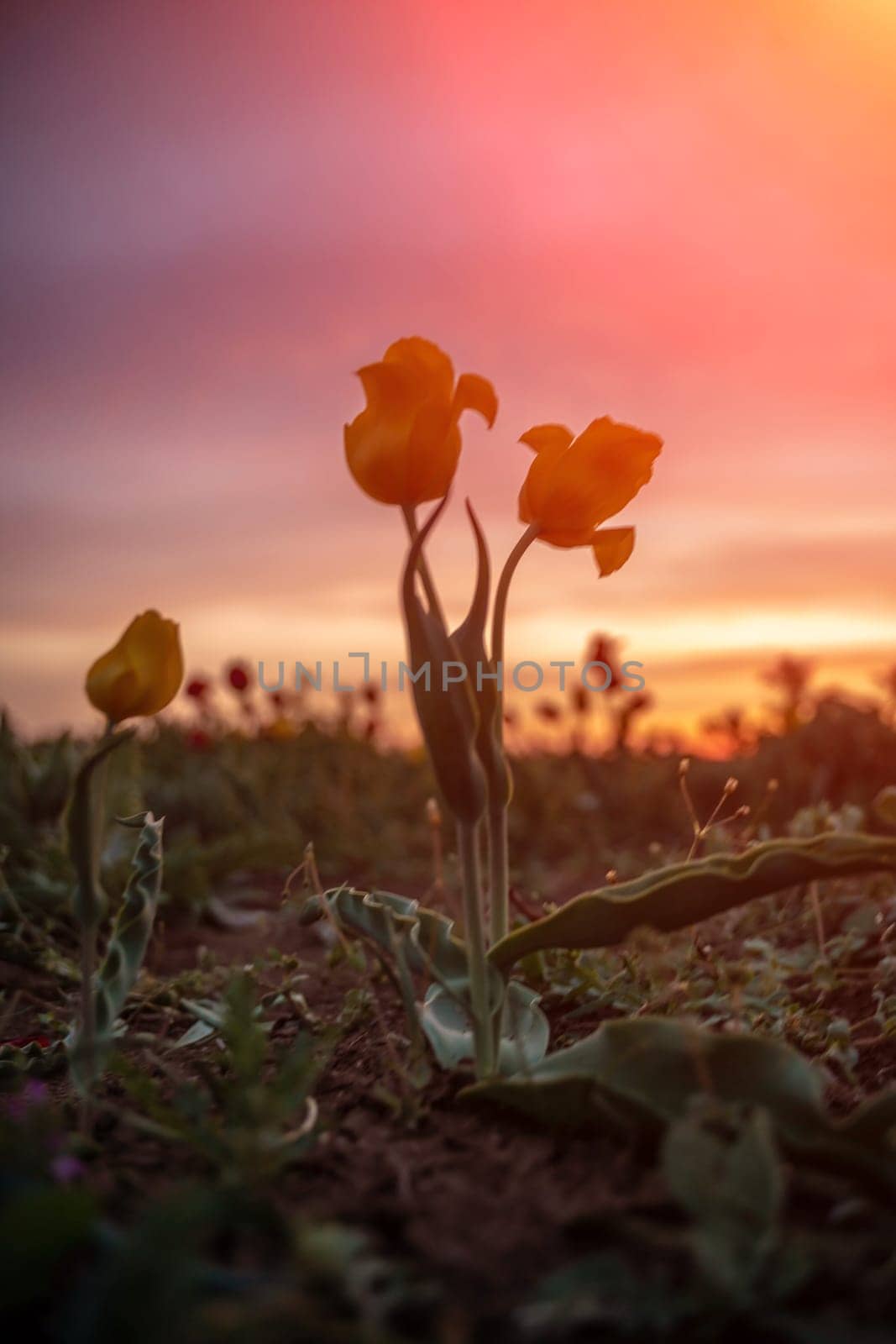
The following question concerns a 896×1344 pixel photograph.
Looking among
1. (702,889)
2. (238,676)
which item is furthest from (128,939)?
(238,676)

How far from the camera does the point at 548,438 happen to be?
6.12 ft

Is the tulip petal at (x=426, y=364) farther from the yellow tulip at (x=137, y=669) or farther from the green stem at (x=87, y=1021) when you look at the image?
the green stem at (x=87, y=1021)

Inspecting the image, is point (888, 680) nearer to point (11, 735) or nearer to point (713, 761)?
point (713, 761)

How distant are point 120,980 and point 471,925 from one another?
1.79ft

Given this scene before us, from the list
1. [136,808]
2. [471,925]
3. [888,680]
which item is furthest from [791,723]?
[471,925]

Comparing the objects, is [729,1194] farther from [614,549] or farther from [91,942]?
[614,549]

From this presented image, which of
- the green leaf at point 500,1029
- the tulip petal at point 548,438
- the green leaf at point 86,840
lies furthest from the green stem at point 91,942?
the tulip petal at point 548,438

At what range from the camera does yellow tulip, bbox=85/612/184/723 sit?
165cm

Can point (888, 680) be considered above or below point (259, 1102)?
above

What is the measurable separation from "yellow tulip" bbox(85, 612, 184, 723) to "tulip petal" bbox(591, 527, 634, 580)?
2.36 ft

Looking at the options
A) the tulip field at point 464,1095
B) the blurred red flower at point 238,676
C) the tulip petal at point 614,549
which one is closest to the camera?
the tulip field at point 464,1095

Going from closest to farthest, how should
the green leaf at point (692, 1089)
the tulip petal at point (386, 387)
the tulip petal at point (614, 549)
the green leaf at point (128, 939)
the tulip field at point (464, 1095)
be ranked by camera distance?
1. the tulip field at point (464, 1095)
2. the green leaf at point (692, 1089)
3. the tulip petal at point (386, 387)
4. the green leaf at point (128, 939)
5. the tulip petal at point (614, 549)

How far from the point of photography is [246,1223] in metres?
1.29

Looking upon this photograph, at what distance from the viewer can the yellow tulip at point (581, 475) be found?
180 cm
